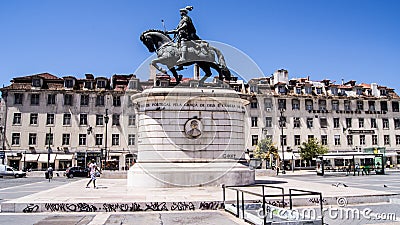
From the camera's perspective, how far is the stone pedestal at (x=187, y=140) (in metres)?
19.1

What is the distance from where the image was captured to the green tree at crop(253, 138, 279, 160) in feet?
184

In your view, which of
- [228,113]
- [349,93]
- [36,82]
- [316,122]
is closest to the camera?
[228,113]

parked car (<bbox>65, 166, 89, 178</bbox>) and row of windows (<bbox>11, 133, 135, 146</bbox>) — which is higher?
row of windows (<bbox>11, 133, 135, 146</bbox>)

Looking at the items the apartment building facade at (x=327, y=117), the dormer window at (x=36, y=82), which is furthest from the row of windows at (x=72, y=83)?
the apartment building facade at (x=327, y=117)

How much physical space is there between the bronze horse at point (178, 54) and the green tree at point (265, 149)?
117ft

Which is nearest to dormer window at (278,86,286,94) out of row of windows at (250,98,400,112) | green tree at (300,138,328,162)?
row of windows at (250,98,400,112)

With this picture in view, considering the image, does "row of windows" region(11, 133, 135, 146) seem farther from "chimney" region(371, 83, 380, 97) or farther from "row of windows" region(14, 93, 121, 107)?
"chimney" region(371, 83, 380, 97)

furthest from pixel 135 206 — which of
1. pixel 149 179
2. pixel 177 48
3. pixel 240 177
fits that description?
pixel 177 48

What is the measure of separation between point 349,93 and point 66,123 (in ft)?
160

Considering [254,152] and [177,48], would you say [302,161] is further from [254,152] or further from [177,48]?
[177,48]

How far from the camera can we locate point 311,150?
57.0 metres

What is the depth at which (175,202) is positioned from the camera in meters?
13.6

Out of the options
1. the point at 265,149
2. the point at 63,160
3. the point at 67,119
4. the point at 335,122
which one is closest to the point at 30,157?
the point at 63,160

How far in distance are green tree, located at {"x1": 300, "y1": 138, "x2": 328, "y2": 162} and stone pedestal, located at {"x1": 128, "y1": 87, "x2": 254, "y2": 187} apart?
129 feet
